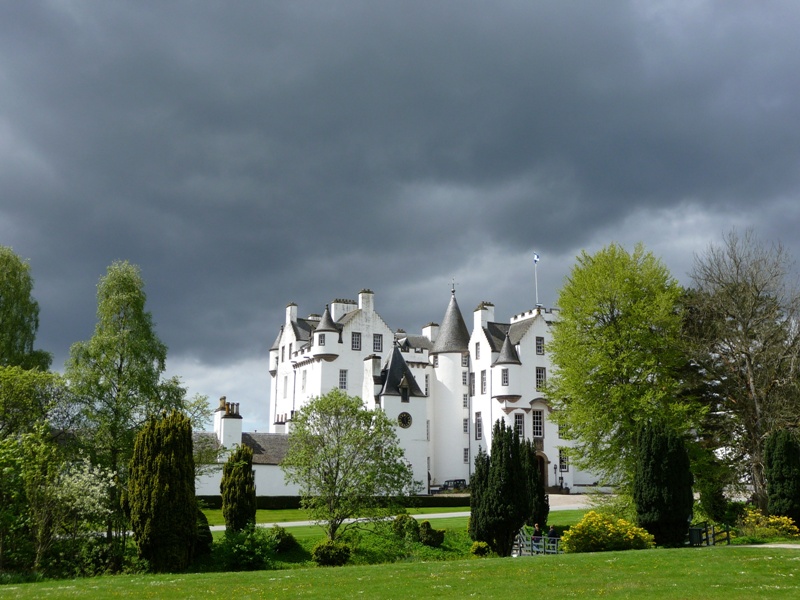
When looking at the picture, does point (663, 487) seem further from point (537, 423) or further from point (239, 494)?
point (537, 423)

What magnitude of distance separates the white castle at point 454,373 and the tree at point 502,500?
25686mm

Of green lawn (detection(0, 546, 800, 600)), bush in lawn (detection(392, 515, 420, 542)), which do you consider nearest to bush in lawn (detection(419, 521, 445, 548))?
bush in lawn (detection(392, 515, 420, 542))

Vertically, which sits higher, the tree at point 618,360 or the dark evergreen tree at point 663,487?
the tree at point 618,360

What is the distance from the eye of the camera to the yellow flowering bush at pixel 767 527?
30.4 meters

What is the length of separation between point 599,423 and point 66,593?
71.0 feet

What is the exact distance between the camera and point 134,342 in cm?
3238

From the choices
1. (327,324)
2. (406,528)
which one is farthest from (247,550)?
(327,324)

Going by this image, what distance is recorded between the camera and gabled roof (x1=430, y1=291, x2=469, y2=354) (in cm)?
6494

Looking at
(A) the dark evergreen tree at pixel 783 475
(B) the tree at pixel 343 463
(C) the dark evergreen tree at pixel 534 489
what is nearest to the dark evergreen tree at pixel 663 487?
(A) the dark evergreen tree at pixel 783 475

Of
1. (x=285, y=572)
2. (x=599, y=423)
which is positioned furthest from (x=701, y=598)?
(x=599, y=423)

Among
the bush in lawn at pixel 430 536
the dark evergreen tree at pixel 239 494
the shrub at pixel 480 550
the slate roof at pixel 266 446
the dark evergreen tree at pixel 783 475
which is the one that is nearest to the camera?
the shrub at pixel 480 550

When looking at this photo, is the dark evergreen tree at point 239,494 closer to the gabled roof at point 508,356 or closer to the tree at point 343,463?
the tree at point 343,463

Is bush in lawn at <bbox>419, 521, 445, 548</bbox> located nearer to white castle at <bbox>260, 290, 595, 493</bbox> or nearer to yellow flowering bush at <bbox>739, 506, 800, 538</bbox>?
yellow flowering bush at <bbox>739, 506, 800, 538</bbox>

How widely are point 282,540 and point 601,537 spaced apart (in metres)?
12.2
